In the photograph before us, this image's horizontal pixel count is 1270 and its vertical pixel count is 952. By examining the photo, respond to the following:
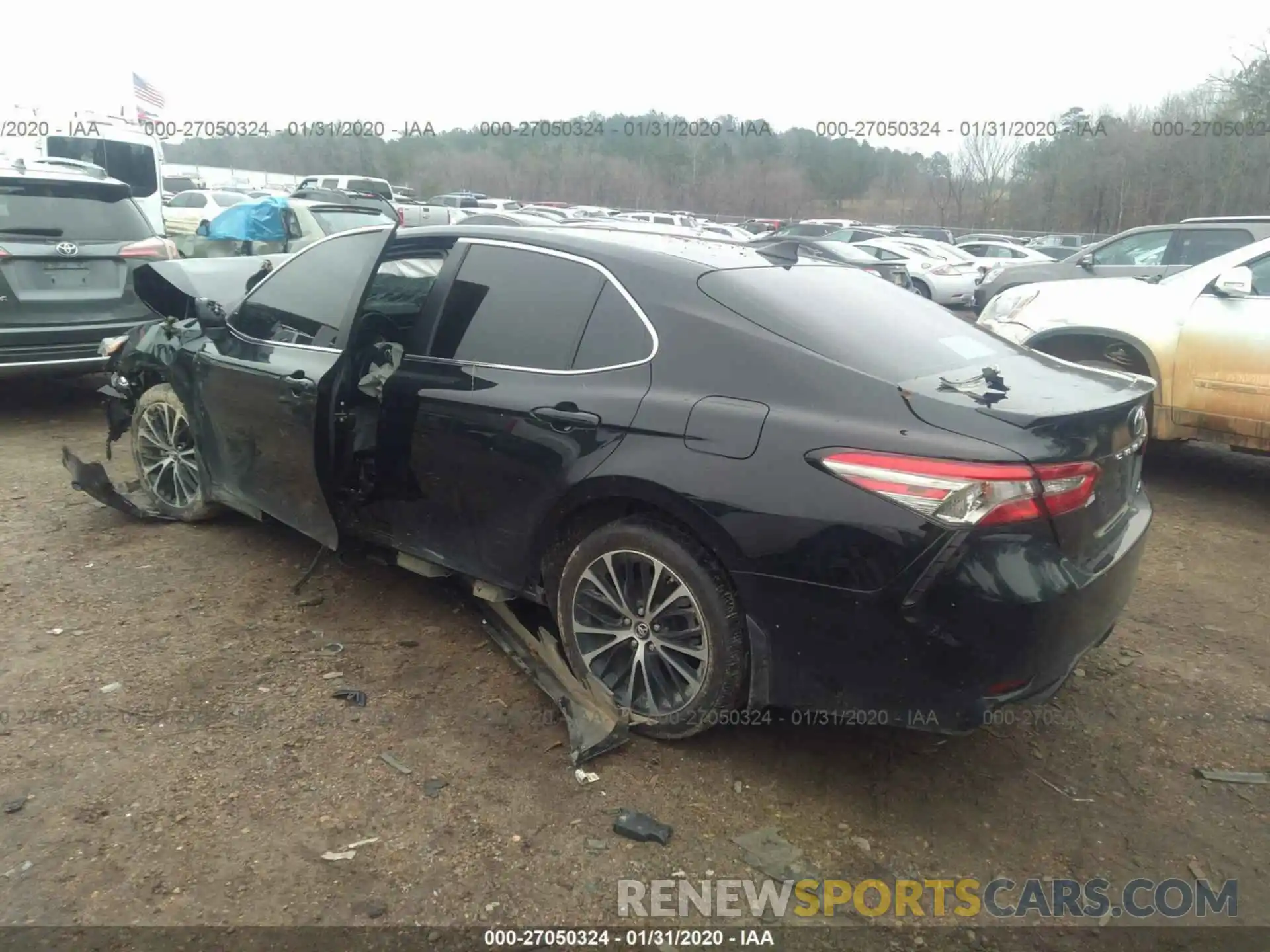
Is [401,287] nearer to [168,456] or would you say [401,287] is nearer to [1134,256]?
[168,456]

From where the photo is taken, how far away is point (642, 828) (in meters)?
2.67

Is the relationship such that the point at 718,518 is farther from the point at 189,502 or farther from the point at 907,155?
the point at 907,155

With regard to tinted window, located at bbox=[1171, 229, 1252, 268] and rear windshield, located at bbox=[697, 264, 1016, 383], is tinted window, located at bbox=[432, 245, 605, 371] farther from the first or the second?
tinted window, located at bbox=[1171, 229, 1252, 268]

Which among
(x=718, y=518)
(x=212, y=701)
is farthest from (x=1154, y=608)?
(x=212, y=701)

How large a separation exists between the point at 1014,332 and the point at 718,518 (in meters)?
4.87

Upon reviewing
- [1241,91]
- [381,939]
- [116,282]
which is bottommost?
[381,939]

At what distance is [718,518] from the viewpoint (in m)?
2.70

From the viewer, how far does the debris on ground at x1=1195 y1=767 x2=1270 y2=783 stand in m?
2.98

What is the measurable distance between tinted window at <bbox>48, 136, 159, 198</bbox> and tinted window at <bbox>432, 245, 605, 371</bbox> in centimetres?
1655

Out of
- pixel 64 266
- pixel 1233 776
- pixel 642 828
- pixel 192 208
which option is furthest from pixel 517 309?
pixel 192 208

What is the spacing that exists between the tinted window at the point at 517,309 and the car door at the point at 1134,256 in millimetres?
7260

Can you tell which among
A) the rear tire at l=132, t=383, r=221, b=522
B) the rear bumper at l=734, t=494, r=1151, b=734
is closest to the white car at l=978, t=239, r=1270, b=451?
the rear bumper at l=734, t=494, r=1151, b=734

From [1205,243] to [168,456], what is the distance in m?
8.85

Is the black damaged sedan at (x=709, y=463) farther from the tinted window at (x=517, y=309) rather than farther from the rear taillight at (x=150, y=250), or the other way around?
the rear taillight at (x=150, y=250)
